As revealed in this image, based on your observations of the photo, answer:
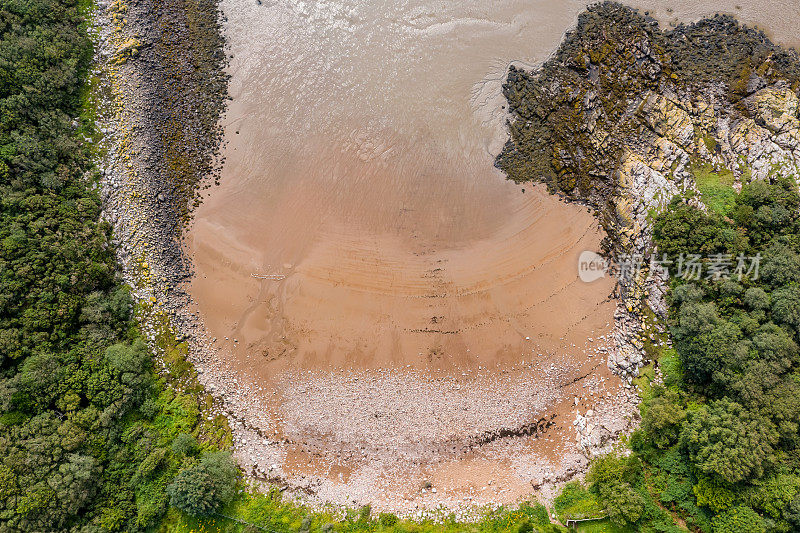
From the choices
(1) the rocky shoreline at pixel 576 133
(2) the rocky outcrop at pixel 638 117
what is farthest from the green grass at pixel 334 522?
(2) the rocky outcrop at pixel 638 117

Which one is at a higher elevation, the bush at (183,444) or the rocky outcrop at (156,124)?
the rocky outcrop at (156,124)

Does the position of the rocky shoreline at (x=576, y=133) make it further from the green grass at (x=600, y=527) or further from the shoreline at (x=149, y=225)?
the green grass at (x=600, y=527)

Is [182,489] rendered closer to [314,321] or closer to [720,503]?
[314,321]

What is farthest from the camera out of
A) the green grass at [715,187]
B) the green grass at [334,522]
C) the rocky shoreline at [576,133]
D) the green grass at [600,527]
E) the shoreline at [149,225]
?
the shoreline at [149,225]

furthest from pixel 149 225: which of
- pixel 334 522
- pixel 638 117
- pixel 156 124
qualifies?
pixel 638 117

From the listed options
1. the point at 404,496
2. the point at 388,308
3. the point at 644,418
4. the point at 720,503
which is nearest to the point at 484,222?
the point at 388,308

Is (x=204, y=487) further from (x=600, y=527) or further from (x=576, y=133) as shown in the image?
(x=576, y=133)

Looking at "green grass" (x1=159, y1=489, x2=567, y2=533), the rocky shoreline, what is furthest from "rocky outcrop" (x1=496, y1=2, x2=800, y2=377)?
"green grass" (x1=159, y1=489, x2=567, y2=533)
